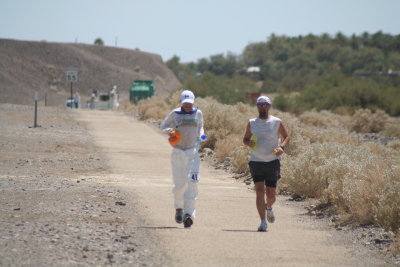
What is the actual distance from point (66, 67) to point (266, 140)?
4844 inches

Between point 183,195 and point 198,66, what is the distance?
172m

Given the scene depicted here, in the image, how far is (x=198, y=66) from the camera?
183625mm

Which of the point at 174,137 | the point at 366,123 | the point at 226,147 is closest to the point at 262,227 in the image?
the point at 174,137

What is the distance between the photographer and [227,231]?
1188 centimetres

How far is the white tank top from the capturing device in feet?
40.1

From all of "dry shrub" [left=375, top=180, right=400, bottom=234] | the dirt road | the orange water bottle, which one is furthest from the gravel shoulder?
"dry shrub" [left=375, top=180, right=400, bottom=234]

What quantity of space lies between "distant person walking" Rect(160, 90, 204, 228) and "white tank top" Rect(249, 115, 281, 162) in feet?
2.78

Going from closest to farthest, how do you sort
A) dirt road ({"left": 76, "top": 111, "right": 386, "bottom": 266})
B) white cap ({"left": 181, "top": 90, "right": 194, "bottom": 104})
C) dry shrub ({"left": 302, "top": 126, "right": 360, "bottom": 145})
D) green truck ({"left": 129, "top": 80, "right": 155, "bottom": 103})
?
dirt road ({"left": 76, "top": 111, "right": 386, "bottom": 266}) → white cap ({"left": 181, "top": 90, "right": 194, "bottom": 104}) → dry shrub ({"left": 302, "top": 126, "right": 360, "bottom": 145}) → green truck ({"left": 129, "top": 80, "right": 155, "bottom": 103})

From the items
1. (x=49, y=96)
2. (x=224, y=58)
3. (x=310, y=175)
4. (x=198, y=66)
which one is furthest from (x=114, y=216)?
(x=198, y=66)

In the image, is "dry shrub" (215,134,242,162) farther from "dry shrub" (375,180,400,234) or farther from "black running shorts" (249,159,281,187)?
"dry shrub" (375,180,400,234)

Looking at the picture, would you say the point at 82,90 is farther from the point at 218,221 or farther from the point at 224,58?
the point at 218,221

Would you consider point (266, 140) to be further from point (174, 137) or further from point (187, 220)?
point (187, 220)

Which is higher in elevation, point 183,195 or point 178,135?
point 178,135

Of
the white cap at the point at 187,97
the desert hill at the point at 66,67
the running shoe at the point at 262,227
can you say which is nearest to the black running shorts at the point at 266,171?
the running shoe at the point at 262,227
